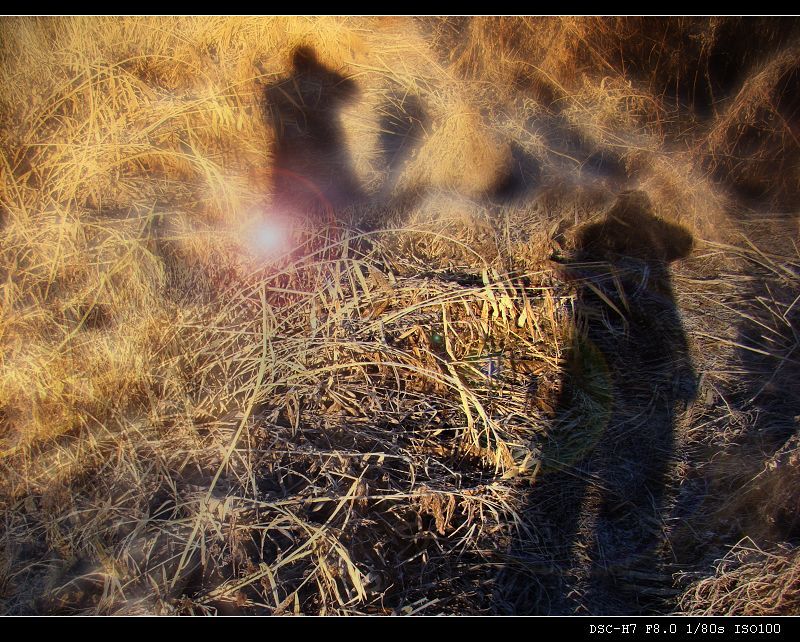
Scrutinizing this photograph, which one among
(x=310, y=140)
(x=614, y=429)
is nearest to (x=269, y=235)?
(x=310, y=140)

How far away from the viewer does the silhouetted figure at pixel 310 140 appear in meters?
2.62

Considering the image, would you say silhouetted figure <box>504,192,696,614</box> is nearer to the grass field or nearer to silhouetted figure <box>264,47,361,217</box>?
the grass field

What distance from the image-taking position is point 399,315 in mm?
2152

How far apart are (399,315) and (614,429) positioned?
3.18ft

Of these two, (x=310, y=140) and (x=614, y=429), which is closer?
(x=614, y=429)

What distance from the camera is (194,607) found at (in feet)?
5.40

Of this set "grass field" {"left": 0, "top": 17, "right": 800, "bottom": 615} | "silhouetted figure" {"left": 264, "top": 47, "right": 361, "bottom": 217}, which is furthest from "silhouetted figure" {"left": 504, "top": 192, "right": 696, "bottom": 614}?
"silhouetted figure" {"left": 264, "top": 47, "right": 361, "bottom": 217}

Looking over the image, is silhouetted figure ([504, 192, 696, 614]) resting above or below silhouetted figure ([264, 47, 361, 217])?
below

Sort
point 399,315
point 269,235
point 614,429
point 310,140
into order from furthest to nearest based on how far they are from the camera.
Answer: point 310,140, point 269,235, point 399,315, point 614,429

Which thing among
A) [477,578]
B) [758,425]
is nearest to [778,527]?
[758,425]

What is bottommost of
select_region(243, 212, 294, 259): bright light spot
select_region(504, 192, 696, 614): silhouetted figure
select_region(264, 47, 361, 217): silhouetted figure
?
select_region(504, 192, 696, 614): silhouetted figure

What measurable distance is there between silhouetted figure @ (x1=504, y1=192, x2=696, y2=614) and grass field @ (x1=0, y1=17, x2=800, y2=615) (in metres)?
0.01

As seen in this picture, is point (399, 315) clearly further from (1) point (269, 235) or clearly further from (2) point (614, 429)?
(2) point (614, 429)

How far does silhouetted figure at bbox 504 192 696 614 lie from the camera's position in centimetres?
171
